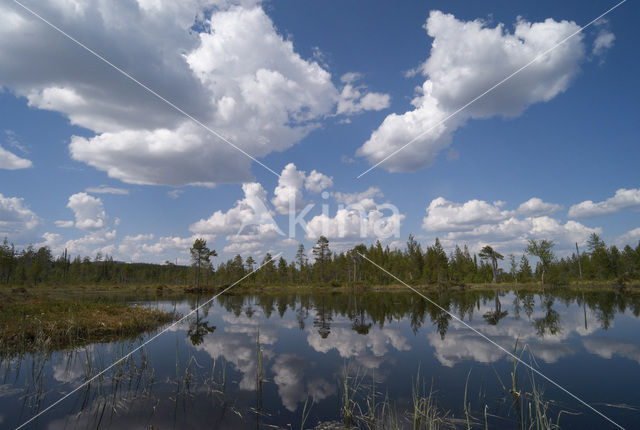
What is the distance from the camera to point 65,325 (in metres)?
19.0

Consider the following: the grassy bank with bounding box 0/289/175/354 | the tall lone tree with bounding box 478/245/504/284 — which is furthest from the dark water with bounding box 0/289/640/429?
the tall lone tree with bounding box 478/245/504/284

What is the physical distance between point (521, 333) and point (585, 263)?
3443 inches

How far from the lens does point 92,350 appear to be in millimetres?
15977

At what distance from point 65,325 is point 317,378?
55.0 ft

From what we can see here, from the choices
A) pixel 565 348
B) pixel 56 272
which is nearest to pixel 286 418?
pixel 565 348

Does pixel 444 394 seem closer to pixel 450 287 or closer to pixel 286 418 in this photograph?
pixel 286 418

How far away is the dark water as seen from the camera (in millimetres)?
8922

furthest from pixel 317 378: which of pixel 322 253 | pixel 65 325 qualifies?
pixel 322 253

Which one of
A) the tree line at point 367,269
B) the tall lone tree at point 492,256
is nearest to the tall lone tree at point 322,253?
the tree line at point 367,269

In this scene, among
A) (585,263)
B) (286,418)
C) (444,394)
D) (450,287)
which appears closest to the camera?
(286,418)

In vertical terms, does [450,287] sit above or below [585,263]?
below

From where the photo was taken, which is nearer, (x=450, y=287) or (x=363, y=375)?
(x=363, y=375)

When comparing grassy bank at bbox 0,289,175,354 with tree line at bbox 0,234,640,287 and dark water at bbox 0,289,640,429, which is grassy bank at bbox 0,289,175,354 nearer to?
dark water at bbox 0,289,640,429

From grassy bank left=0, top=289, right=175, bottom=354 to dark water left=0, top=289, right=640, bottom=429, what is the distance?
6.34 ft
